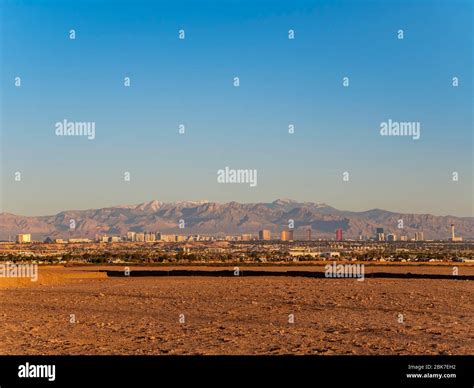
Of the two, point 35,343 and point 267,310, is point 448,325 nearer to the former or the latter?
point 267,310

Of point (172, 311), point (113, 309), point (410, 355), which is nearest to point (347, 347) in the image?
point (410, 355)

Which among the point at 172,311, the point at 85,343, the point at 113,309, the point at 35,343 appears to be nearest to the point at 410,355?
the point at 85,343
